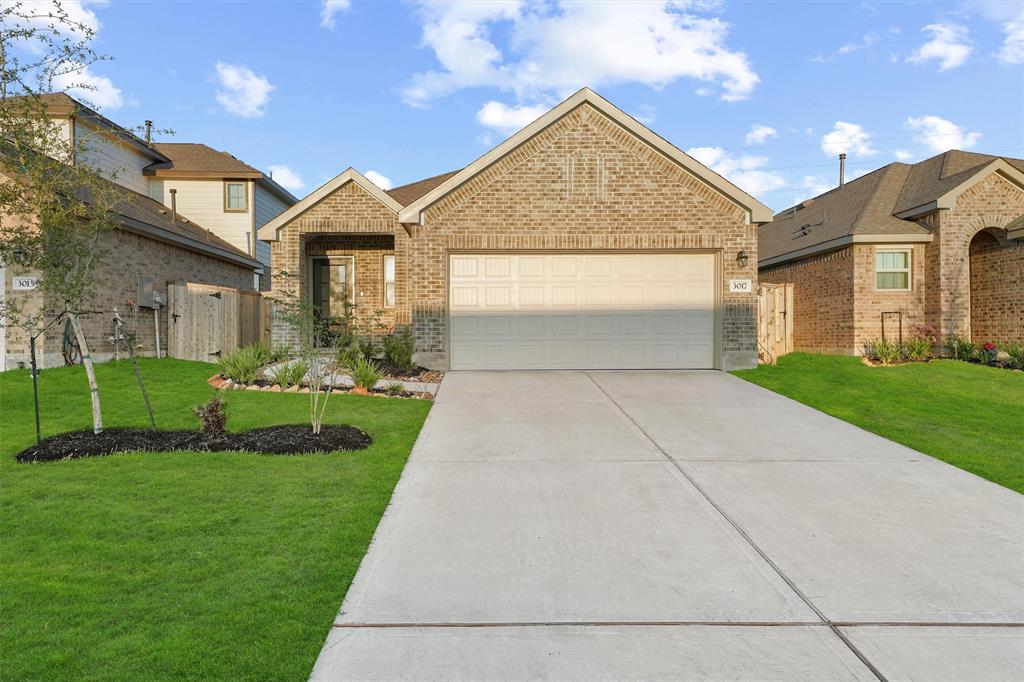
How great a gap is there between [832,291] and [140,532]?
17363 mm

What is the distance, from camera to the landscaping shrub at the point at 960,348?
14945 mm

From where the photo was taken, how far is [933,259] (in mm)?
15562

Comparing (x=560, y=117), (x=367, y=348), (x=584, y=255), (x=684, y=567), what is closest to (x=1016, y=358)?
(x=584, y=255)

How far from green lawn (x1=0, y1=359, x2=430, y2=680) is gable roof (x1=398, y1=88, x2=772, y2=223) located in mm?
6858

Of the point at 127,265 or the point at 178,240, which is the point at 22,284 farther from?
the point at 178,240

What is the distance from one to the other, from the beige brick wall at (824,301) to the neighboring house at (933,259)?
0.11ft

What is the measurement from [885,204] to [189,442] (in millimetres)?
18186

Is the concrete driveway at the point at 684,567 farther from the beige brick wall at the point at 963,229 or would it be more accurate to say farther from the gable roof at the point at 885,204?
the gable roof at the point at 885,204

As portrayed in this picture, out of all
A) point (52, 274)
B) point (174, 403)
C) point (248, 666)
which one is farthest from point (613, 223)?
point (248, 666)

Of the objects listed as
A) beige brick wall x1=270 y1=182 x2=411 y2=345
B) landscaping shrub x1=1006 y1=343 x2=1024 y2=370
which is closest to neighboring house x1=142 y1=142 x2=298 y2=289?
beige brick wall x1=270 y1=182 x2=411 y2=345

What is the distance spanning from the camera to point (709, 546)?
4.26 meters

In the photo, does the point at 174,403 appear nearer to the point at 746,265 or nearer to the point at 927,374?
the point at 746,265

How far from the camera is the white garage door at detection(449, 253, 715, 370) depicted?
42.9 feet

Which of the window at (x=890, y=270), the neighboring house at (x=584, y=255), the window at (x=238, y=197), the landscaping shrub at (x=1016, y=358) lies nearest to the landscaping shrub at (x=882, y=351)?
the window at (x=890, y=270)
